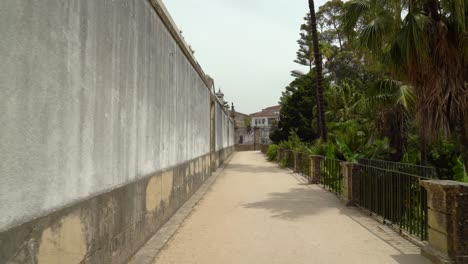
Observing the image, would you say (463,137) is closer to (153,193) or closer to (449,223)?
(449,223)

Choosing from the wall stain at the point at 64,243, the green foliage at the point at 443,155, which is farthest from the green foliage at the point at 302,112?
the wall stain at the point at 64,243

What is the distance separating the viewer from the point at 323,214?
811 centimetres

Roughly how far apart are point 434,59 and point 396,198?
3389mm

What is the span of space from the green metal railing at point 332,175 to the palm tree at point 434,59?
3256mm

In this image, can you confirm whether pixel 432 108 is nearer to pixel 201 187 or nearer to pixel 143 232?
pixel 143 232

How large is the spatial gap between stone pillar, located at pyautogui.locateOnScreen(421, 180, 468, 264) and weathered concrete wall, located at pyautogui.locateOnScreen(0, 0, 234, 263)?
4.00 meters

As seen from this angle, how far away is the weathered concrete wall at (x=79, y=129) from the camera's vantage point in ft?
8.12

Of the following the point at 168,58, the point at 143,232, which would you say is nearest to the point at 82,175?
the point at 143,232

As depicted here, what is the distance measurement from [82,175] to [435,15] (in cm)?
812

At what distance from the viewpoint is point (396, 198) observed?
6602 mm

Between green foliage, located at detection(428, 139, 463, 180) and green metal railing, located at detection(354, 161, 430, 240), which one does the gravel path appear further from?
green foliage, located at detection(428, 139, 463, 180)

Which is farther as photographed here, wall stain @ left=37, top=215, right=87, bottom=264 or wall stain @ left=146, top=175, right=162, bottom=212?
wall stain @ left=146, top=175, right=162, bottom=212

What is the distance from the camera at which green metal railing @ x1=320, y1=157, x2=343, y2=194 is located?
36.7ft

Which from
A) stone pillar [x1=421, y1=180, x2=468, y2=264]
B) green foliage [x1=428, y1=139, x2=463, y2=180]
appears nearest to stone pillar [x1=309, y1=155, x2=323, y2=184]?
green foliage [x1=428, y1=139, x2=463, y2=180]
